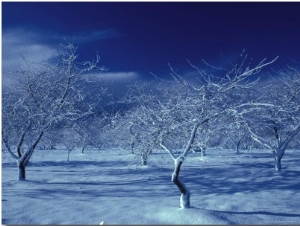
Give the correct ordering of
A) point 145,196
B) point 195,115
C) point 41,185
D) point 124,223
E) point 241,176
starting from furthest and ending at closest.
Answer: point 241,176, point 41,185, point 145,196, point 195,115, point 124,223

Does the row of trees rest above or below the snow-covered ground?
above

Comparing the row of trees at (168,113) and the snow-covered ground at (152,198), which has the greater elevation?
the row of trees at (168,113)

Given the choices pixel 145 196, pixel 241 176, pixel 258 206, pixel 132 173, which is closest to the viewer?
pixel 258 206

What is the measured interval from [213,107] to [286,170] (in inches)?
424

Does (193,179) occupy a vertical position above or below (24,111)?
below

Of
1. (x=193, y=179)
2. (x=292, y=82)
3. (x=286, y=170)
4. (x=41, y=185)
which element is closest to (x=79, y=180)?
(x=41, y=185)

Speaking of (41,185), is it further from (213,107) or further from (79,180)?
(213,107)

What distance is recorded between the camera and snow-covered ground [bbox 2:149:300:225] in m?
6.65

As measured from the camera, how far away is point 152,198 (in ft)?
31.6

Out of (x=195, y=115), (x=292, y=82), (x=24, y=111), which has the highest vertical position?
(x=292, y=82)

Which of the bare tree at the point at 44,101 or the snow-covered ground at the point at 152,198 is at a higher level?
the bare tree at the point at 44,101

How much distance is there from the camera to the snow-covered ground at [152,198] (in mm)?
6648

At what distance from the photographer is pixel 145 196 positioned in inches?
396

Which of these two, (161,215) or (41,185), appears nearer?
(161,215)
